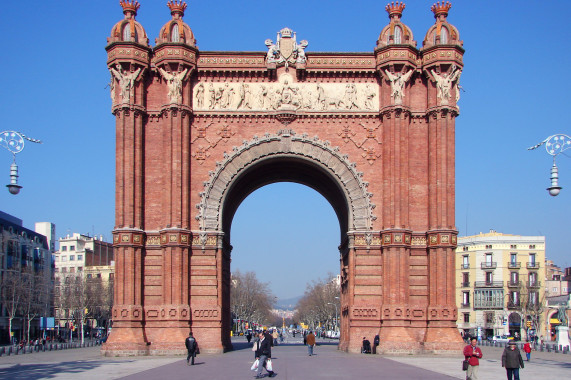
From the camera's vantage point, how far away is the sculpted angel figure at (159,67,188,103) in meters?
39.2

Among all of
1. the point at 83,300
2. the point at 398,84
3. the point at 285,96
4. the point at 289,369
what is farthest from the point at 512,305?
the point at 289,369

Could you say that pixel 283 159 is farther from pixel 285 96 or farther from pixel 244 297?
pixel 244 297

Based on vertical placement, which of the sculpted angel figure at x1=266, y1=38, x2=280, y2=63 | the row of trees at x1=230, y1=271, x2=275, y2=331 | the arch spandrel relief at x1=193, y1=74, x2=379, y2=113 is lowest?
the row of trees at x1=230, y1=271, x2=275, y2=331

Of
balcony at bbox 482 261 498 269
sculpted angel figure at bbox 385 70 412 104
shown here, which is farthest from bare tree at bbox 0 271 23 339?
balcony at bbox 482 261 498 269

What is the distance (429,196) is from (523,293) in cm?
5000

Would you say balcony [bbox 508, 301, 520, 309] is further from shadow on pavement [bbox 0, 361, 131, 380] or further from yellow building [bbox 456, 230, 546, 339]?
shadow on pavement [bbox 0, 361, 131, 380]

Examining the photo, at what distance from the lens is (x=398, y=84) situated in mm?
39250

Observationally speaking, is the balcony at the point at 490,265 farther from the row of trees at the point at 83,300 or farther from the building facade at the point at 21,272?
the building facade at the point at 21,272

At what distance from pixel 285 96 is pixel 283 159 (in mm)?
3350

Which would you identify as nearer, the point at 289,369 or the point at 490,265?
the point at 289,369

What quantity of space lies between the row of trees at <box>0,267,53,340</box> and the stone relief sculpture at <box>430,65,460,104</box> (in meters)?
49.3

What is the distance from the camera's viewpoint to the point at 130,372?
27344 millimetres

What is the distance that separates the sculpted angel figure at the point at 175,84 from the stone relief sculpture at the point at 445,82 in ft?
43.2

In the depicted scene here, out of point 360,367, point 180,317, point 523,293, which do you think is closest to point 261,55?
point 180,317
